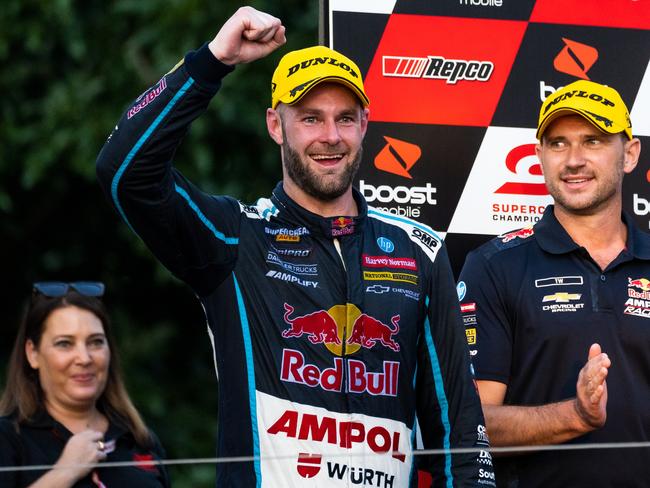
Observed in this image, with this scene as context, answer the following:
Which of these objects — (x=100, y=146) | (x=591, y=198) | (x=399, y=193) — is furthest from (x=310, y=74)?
(x=100, y=146)

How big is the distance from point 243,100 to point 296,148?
306 centimetres

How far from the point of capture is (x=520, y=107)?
5.14 metres

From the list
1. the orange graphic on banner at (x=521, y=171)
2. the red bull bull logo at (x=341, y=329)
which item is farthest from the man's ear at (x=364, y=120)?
the orange graphic on banner at (x=521, y=171)

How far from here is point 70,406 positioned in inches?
180

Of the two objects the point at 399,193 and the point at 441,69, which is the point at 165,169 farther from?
the point at 441,69

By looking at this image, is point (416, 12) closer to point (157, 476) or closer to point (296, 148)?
point (296, 148)

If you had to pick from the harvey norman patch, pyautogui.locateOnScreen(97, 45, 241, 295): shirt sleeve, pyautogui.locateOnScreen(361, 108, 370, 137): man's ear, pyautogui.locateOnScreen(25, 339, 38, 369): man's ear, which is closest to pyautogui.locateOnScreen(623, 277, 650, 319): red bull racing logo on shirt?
the harvey norman patch

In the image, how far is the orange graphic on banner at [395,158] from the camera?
5008 millimetres

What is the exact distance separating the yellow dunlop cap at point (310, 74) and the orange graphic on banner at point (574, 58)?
39.5 inches

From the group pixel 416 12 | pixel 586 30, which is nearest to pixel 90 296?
pixel 416 12

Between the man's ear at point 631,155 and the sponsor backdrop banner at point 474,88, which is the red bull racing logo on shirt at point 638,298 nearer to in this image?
the man's ear at point 631,155

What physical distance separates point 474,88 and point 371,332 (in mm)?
1221

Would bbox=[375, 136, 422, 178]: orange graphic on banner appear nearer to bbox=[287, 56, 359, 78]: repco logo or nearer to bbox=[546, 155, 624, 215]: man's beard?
bbox=[546, 155, 624, 215]: man's beard

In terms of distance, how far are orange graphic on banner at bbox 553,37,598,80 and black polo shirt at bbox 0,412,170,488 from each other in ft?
5.74
